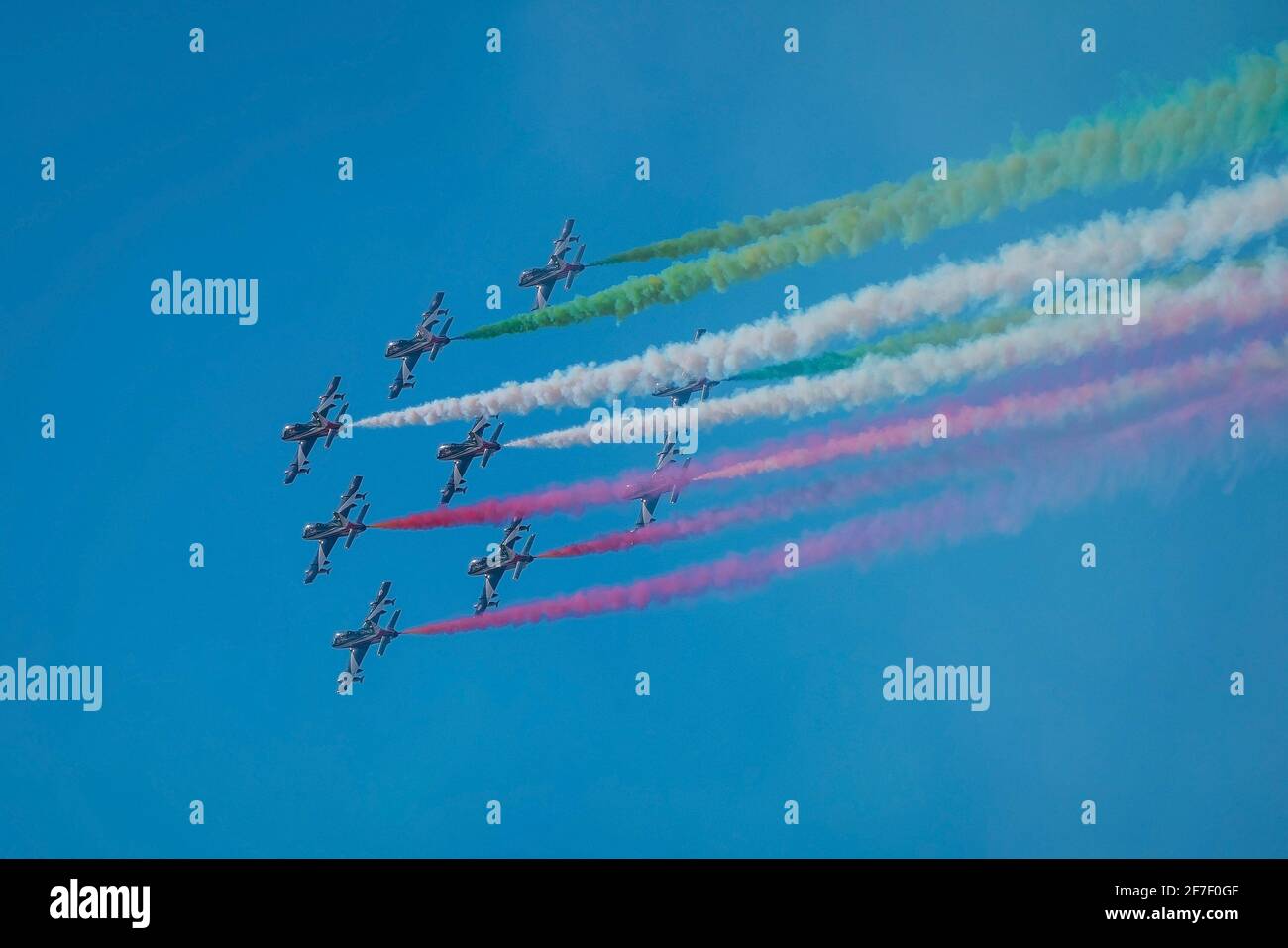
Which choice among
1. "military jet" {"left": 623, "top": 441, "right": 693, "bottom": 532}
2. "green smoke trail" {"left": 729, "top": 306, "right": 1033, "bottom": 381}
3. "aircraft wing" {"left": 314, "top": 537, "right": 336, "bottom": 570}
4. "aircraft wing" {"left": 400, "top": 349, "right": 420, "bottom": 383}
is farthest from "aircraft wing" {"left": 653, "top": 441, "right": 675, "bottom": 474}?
"aircraft wing" {"left": 314, "top": 537, "right": 336, "bottom": 570}

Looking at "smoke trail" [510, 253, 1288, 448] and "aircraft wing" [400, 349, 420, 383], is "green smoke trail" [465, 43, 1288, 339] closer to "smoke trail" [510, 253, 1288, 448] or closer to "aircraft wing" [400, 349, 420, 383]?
"aircraft wing" [400, 349, 420, 383]

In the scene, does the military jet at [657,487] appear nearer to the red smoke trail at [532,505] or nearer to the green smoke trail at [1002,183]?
the red smoke trail at [532,505]

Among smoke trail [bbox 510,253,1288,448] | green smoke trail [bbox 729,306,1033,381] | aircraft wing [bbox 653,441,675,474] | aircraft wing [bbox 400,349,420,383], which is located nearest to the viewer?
smoke trail [bbox 510,253,1288,448]

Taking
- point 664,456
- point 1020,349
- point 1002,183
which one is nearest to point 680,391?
point 664,456

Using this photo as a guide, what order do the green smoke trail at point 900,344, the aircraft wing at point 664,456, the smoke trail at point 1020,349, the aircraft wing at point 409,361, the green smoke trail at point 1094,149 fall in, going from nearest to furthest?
the green smoke trail at point 1094,149 < the smoke trail at point 1020,349 < the green smoke trail at point 900,344 < the aircraft wing at point 664,456 < the aircraft wing at point 409,361

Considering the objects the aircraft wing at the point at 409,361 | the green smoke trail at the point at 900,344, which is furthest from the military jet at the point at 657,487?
the aircraft wing at the point at 409,361

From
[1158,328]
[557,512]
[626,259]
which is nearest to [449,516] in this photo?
[557,512]
